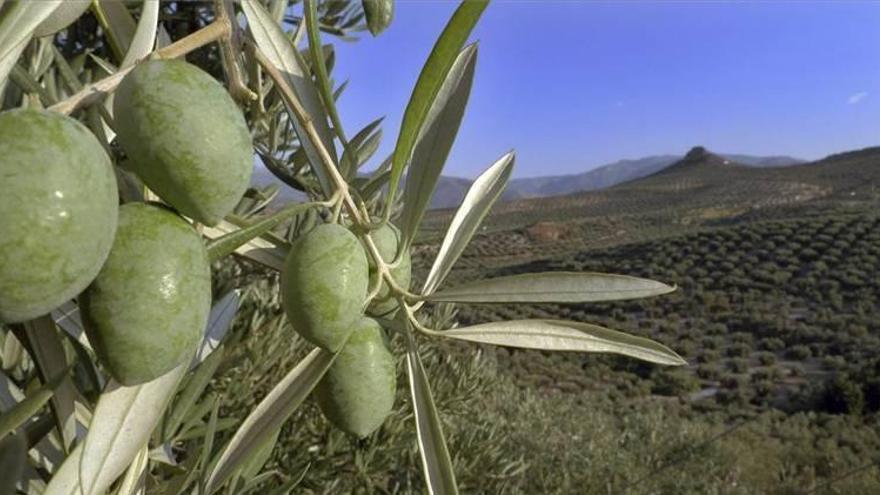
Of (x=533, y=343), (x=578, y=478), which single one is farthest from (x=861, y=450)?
(x=533, y=343)

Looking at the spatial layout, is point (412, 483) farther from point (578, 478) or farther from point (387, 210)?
point (578, 478)

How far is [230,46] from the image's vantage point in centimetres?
46

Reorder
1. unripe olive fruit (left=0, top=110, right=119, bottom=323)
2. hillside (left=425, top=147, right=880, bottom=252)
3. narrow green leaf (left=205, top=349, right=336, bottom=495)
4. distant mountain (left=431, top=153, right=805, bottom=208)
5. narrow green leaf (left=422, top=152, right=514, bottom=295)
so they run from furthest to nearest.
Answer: distant mountain (left=431, top=153, right=805, bottom=208) → hillside (left=425, top=147, right=880, bottom=252) → narrow green leaf (left=422, top=152, right=514, bottom=295) → narrow green leaf (left=205, top=349, right=336, bottom=495) → unripe olive fruit (left=0, top=110, right=119, bottom=323)

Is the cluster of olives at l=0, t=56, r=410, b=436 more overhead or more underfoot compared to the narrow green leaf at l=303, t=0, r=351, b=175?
more underfoot

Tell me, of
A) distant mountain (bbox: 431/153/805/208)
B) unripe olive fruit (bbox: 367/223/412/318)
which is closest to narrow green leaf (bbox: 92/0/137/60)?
unripe olive fruit (bbox: 367/223/412/318)

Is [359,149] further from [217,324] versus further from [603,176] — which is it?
[603,176]

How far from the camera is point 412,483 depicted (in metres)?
2.09

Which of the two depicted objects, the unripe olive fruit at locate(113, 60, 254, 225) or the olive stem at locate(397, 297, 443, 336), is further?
the olive stem at locate(397, 297, 443, 336)

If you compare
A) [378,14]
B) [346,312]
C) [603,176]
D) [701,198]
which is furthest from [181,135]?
[603,176]

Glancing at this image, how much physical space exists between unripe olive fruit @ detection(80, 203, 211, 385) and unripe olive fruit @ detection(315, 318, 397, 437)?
0.55ft

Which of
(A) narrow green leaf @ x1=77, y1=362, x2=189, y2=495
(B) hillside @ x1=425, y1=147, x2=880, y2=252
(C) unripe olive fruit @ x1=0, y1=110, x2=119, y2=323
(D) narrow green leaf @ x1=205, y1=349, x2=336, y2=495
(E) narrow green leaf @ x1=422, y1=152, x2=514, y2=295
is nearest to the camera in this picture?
(C) unripe olive fruit @ x1=0, y1=110, x2=119, y2=323

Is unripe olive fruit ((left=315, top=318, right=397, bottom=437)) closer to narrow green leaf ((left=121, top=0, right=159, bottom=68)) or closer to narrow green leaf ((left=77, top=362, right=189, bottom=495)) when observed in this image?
narrow green leaf ((left=77, top=362, right=189, bottom=495))

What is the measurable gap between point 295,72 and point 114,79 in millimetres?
177

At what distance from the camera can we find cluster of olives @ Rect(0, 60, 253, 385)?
12.5 inches
